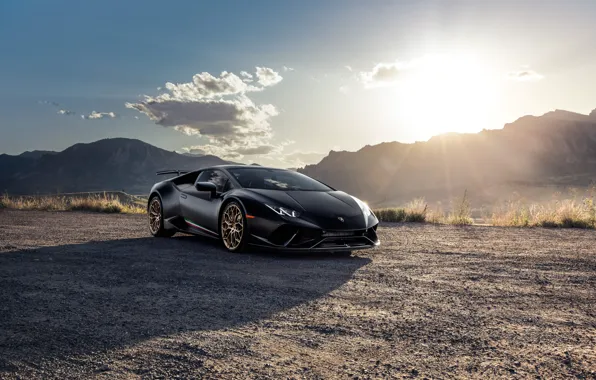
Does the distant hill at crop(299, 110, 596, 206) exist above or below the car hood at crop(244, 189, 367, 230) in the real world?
above

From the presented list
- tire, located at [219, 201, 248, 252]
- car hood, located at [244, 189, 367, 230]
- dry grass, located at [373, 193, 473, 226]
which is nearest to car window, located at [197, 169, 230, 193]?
tire, located at [219, 201, 248, 252]

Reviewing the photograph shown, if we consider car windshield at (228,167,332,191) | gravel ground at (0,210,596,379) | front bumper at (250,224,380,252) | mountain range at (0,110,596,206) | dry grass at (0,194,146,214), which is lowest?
gravel ground at (0,210,596,379)

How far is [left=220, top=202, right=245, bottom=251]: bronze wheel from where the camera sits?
7.01m

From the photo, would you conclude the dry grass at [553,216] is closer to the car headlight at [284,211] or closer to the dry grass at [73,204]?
the car headlight at [284,211]

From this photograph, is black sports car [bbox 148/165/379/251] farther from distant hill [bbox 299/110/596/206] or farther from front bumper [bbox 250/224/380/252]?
distant hill [bbox 299/110/596/206]

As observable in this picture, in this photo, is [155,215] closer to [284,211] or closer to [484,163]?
[284,211]

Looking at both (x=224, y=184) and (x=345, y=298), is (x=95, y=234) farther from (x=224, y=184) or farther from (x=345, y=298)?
(x=345, y=298)

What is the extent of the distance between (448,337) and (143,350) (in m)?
1.94

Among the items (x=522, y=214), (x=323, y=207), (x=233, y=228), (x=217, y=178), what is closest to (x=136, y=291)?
(x=233, y=228)

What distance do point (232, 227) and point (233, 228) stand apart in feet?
0.09

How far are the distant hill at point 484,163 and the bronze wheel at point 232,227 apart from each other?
12006cm

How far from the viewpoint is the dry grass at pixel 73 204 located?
59.0 ft

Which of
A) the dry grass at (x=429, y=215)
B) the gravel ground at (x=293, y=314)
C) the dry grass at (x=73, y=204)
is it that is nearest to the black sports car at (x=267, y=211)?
the gravel ground at (x=293, y=314)

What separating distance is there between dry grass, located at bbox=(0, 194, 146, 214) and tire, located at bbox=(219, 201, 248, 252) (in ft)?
37.3
